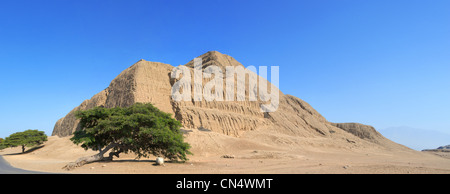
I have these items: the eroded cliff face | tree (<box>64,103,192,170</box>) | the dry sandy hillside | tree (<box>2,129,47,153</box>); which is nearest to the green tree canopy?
tree (<box>64,103,192,170</box>)

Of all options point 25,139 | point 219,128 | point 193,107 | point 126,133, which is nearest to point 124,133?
point 126,133

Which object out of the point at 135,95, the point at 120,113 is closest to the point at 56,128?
the point at 135,95

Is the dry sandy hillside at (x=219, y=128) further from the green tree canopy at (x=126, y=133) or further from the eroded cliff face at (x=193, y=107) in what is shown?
the green tree canopy at (x=126, y=133)

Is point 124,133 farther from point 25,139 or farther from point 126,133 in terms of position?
point 25,139

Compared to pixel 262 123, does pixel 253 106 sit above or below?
above

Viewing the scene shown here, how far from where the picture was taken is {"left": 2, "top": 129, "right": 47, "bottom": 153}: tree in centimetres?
4038

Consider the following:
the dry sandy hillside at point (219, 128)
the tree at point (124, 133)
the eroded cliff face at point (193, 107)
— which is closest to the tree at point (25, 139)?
the dry sandy hillside at point (219, 128)

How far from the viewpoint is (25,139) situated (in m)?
40.8

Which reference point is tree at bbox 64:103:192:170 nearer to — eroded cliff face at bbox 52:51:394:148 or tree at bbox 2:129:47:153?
eroded cliff face at bbox 52:51:394:148

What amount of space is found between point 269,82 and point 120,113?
63765 mm

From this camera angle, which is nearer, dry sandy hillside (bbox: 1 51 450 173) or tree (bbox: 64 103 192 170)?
tree (bbox: 64 103 192 170)

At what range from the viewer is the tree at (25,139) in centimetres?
4038
